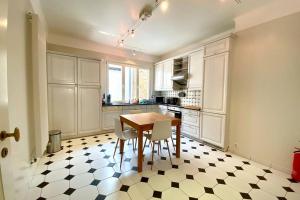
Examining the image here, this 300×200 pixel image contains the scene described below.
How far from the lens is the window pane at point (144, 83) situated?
5.34m

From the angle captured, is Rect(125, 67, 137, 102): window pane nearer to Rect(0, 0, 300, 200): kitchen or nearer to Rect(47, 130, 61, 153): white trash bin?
Rect(0, 0, 300, 200): kitchen

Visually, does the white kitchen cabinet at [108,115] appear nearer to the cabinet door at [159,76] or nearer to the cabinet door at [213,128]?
the cabinet door at [159,76]

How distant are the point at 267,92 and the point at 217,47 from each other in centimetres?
133

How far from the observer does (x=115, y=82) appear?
4.81 metres

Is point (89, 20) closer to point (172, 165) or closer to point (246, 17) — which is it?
point (246, 17)

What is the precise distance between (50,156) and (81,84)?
5.87ft

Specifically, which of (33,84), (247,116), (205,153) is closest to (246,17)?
(247,116)

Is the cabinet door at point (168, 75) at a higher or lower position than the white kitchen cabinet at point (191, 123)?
higher

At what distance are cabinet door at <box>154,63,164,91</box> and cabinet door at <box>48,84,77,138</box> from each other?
9.01 ft

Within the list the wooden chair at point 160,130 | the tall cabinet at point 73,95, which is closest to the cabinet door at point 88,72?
the tall cabinet at point 73,95

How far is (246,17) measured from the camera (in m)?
2.69

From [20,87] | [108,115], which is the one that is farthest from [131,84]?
[20,87]

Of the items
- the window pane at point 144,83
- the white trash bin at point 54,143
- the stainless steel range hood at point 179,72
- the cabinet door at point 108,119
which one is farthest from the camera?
the window pane at point 144,83

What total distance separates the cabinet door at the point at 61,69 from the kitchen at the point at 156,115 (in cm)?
2
